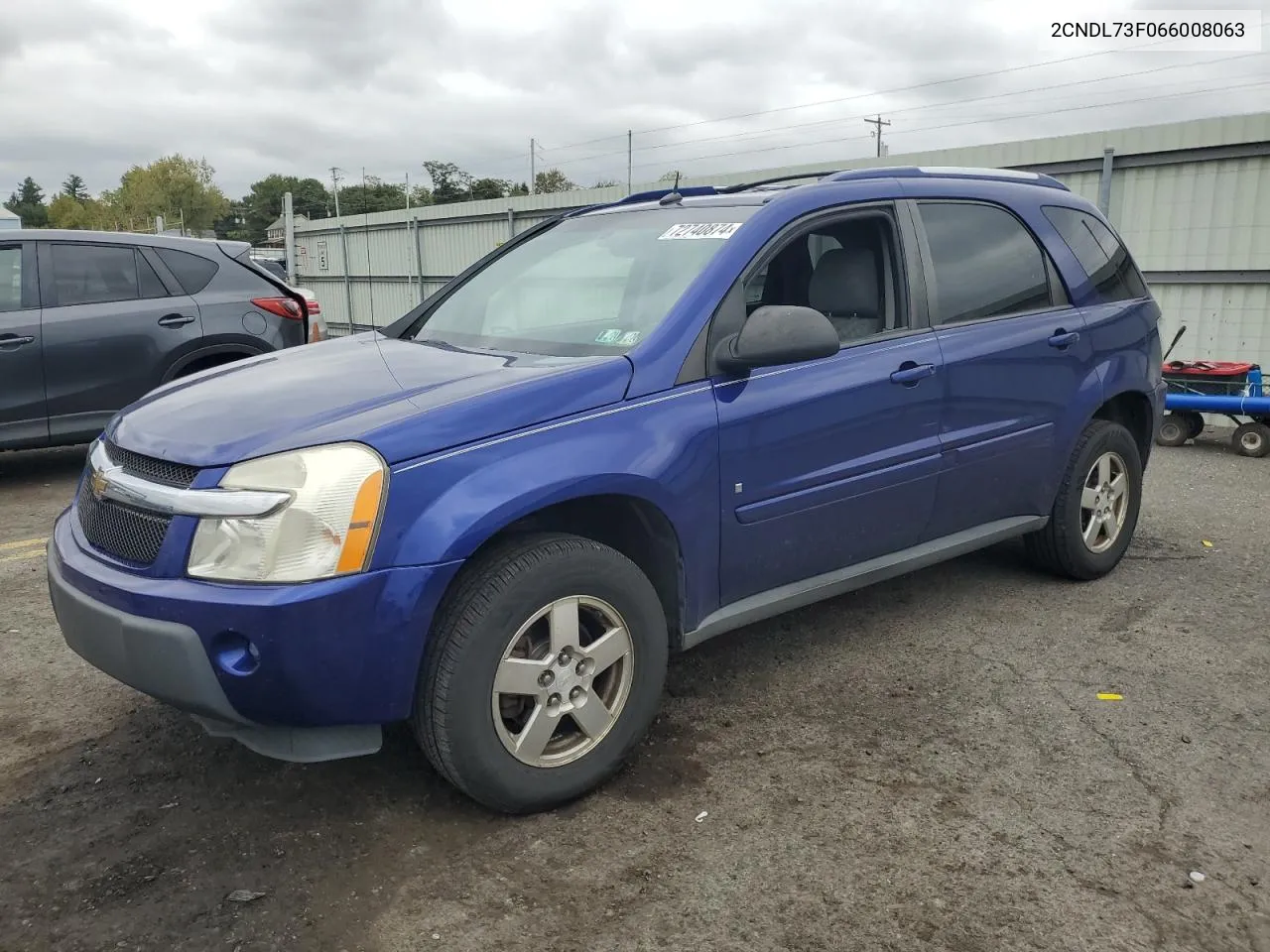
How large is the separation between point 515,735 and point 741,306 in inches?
59.4

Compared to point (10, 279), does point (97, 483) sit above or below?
below

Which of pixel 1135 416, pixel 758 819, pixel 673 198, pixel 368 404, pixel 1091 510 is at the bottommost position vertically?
pixel 758 819

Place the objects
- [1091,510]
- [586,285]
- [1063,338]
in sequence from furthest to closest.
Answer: [1091,510] < [1063,338] < [586,285]

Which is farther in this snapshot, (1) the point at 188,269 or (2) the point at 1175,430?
(2) the point at 1175,430

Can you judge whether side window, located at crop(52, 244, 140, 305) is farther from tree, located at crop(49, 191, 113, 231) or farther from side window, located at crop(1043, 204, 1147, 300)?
tree, located at crop(49, 191, 113, 231)

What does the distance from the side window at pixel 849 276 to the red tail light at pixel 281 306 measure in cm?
502

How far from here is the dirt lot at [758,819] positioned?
7.77 feet

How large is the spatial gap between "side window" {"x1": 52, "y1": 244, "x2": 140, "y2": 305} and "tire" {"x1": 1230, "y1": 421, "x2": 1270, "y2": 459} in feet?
28.0

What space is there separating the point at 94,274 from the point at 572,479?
581 cm

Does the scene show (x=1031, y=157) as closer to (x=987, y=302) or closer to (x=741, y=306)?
(x=987, y=302)

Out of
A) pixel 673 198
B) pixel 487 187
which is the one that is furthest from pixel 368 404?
pixel 487 187

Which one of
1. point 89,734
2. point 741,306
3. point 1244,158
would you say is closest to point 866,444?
point 741,306

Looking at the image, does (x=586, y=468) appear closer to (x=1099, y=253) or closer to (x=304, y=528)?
(x=304, y=528)

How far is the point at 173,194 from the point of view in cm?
9144
